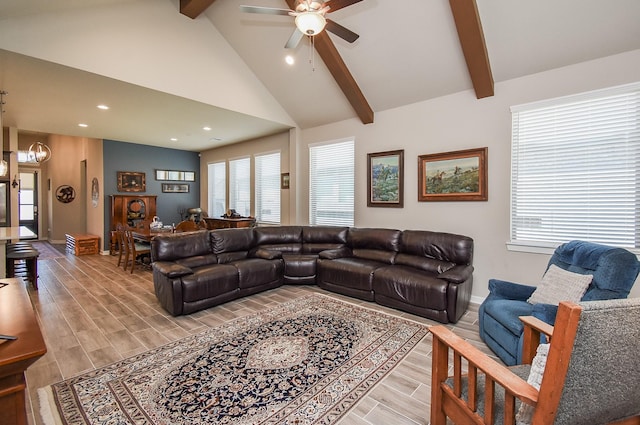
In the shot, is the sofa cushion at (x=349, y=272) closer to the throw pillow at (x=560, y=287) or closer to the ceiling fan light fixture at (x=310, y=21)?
the throw pillow at (x=560, y=287)

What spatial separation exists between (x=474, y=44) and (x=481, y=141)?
49.1 inches

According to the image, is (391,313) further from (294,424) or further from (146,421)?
(146,421)

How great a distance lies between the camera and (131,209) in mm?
8062

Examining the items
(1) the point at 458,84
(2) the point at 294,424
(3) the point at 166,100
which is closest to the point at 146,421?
(2) the point at 294,424

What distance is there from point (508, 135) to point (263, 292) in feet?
13.4

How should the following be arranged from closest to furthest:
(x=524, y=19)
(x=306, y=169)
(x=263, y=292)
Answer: (x=524, y=19) → (x=263, y=292) → (x=306, y=169)

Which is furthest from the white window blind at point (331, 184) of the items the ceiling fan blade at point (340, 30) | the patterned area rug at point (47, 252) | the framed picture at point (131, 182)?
the patterned area rug at point (47, 252)

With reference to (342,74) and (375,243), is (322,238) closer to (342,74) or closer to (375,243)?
(375,243)

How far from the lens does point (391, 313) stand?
148 inches

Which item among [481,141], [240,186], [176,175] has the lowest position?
[240,186]

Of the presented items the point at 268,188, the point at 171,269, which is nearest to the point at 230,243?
the point at 171,269

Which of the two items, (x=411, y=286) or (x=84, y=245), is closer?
(x=411, y=286)

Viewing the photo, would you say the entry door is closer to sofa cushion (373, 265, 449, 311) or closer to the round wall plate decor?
the round wall plate decor

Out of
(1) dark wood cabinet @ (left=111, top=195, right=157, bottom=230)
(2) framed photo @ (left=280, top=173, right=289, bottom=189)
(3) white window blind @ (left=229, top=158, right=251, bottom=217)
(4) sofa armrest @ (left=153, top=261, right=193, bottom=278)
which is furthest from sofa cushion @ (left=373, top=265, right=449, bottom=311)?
(1) dark wood cabinet @ (left=111, top=195, right=157, bottom=230)
